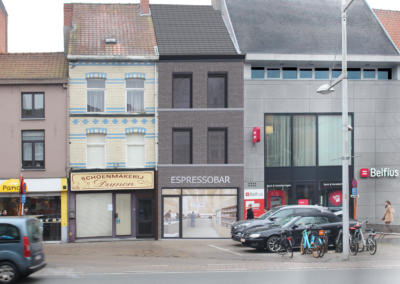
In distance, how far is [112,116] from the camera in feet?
73.8

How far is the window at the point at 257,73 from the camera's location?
2386 cm

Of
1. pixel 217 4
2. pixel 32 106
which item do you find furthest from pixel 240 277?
pixel 217 4

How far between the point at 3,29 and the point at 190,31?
12.7m

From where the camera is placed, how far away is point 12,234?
37.0 ft

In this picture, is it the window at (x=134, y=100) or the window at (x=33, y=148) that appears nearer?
the window at (x=33, y=148)

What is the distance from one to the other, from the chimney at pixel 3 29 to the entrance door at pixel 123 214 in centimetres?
1258

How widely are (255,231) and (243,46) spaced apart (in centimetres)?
1120

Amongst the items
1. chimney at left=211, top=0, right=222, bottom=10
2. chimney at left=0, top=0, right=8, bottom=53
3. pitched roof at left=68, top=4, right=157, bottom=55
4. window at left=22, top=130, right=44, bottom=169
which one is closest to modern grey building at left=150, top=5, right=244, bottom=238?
pitched roof at left=68, top=4, right=157, bottom=55

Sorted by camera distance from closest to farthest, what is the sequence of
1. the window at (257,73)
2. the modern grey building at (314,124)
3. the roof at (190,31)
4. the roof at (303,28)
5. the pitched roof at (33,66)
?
1. the pitched roof at (33,66)
2. the roof at (190,31)
3. the modern grey building at (314,124)
4. the window at (257,73)
5. the roof at (303,28)

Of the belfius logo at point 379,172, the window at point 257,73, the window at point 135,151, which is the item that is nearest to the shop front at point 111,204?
the window at point 135,151

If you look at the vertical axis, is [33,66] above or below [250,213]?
above

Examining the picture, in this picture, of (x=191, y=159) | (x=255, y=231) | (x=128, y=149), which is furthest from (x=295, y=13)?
(x=255, y=231)

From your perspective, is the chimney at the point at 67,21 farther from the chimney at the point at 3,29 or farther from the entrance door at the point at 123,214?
the entrance door at the point at 123,214

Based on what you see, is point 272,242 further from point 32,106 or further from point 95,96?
point 32,106
